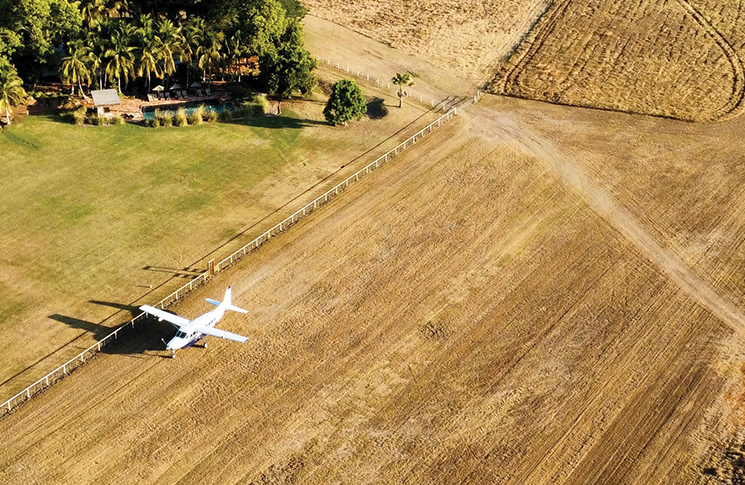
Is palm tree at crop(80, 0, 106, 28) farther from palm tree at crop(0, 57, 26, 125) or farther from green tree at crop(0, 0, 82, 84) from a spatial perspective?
palm tree at crop(0, 57, 26, 125)

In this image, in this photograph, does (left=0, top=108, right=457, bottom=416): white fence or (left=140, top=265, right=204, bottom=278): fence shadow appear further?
(left=140, top=265, right=204, bottom=278): fence shadow

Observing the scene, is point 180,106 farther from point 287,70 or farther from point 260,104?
point 287,70

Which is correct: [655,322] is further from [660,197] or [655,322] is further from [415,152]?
[415,152]

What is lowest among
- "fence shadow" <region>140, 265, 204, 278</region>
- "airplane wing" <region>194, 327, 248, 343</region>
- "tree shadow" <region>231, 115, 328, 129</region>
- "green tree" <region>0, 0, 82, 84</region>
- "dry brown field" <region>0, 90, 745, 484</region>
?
"dry brown field" <region>0, 90, 745, 484</region>

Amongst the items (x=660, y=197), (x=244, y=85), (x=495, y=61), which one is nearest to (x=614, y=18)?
(x=495, y=61)

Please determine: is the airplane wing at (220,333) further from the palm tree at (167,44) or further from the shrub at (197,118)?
the palm tree at (167,44)

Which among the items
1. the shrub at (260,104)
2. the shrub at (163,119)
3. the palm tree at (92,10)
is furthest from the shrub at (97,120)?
the shrub at (260,104)

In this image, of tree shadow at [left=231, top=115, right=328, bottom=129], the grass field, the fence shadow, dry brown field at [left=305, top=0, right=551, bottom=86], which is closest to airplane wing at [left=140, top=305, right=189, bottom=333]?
the grass field
